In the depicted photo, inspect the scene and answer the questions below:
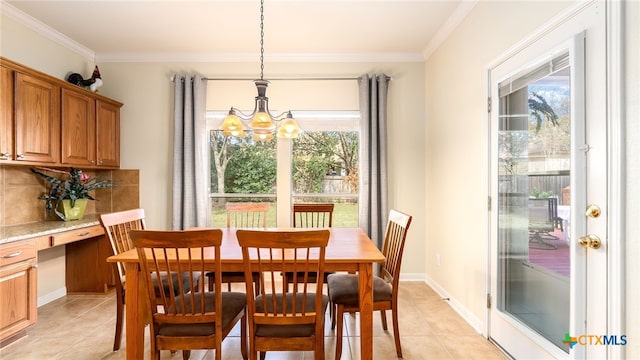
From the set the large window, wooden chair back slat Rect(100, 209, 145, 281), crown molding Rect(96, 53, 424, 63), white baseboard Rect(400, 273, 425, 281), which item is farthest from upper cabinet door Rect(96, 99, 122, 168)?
white baseboard Rect(400, 273, 425, 281)

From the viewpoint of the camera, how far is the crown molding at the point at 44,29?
115 inches

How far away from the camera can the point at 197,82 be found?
383 cm

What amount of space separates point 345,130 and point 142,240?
290 centimetres

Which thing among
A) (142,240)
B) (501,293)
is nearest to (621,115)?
(501,293)

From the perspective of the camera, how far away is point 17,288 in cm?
242

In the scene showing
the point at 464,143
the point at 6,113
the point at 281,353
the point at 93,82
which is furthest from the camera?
the point at 93,82

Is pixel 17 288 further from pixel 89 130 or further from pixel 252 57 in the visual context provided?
pixel 252 57

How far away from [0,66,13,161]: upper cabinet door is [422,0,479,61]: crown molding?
3880 mm

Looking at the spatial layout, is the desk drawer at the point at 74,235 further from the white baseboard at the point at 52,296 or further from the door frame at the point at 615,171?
the door frame at the point at 615,171

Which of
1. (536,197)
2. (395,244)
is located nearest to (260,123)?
(395,244)

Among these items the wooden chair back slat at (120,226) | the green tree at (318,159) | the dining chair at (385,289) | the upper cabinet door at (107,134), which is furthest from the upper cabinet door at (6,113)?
the dining chair at (385,289)

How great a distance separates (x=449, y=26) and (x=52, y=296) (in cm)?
498

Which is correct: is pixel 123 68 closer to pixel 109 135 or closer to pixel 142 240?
pixel 109 135

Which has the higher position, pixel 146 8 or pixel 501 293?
pixel 146 8
